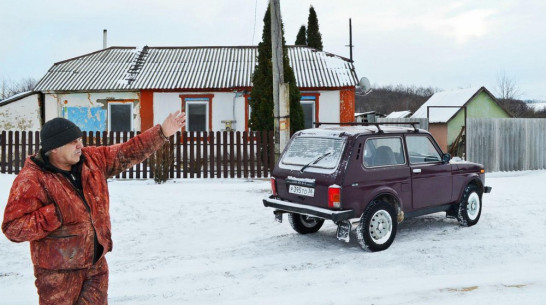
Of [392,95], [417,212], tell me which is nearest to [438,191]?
[417,212]

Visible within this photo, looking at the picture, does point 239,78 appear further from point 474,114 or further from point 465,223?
point 474,114

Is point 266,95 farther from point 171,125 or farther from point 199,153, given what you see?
point 171,125

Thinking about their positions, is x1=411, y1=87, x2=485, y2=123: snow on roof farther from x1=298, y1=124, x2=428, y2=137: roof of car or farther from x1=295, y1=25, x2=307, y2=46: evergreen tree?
x1=298, y1=124, x2=428, y2=137: roof of car

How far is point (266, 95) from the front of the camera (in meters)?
17.7

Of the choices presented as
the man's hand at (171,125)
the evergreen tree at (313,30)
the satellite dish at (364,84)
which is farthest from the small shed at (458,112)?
the man's hand at (171,125)

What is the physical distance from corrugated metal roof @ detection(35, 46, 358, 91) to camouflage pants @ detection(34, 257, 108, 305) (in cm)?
1658

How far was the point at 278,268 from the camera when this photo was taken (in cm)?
585

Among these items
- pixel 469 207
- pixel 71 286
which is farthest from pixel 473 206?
pixel 71 286

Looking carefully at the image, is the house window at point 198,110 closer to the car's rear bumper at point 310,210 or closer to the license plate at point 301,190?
the car's rear bumper at point 310,210

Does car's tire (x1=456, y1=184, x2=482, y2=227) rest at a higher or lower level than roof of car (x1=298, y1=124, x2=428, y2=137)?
lower

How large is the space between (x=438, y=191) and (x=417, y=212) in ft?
1.76

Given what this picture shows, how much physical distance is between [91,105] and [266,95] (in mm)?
7556

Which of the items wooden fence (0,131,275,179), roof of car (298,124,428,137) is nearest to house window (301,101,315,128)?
wooden fence (0,131,275,179)

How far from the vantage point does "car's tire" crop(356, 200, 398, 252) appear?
6.34 metres
